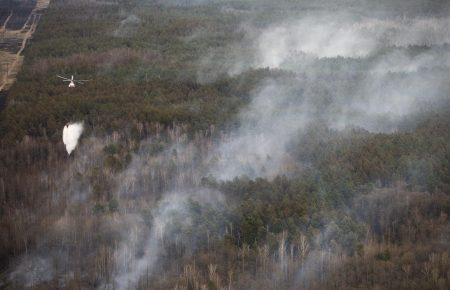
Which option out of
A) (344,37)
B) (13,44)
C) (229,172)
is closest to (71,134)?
(229,172)

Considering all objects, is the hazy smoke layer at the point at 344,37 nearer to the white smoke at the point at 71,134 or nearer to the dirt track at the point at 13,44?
the white smoke at the point at 71,134

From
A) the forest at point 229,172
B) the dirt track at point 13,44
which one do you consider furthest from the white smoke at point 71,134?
the dirt track at point 13,44

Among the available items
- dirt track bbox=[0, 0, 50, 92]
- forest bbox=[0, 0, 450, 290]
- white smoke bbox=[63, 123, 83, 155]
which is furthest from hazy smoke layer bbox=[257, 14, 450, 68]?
dirt track bbox=[0, 0, 50, 92]

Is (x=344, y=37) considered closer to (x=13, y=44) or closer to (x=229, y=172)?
(x=229, y=172)

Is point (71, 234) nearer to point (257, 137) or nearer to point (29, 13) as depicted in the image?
point (257, 137)

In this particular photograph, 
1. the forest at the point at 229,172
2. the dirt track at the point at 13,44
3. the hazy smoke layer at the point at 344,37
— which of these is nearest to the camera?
the forest at the point at 229,172

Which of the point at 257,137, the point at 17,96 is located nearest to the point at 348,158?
the point at 257,137
